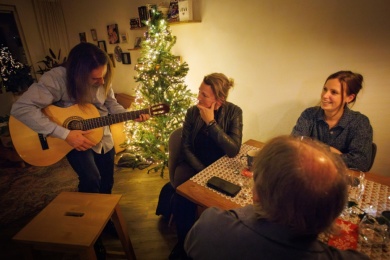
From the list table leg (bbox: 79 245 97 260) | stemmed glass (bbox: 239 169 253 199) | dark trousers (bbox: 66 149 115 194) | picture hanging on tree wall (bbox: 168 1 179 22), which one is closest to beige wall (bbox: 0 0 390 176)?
picture hanging on tree wall (bbox: 168 1 179 22)

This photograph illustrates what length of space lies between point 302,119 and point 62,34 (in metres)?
5.46

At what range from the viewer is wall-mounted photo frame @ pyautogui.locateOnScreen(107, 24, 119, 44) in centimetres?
390

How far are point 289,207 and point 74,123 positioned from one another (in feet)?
5.53

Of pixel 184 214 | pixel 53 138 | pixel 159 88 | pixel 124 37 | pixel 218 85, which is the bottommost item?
pixel 184 214

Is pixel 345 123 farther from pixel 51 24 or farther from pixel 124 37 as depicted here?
pixel 51 24

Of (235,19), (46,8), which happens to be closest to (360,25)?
(235,19)

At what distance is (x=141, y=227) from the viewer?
6.75 feet

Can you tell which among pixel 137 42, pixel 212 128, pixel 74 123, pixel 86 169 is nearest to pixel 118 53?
pixel 137 42

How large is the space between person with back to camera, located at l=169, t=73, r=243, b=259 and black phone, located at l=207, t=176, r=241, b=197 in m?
0.44

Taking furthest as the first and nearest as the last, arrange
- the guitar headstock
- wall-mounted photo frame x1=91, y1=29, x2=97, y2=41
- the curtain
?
the curtain, wall-mounted photo frame x1=91, y1=29, x2=97, y2=41, the guitar headstock

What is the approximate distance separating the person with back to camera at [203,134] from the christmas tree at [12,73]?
13.5ft

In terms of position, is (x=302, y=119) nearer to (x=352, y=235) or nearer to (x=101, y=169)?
(x=352, y=235)

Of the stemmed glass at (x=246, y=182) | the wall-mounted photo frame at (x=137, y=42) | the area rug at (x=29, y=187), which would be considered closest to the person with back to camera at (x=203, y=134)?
the stemmed glass at (x=246, y=182)

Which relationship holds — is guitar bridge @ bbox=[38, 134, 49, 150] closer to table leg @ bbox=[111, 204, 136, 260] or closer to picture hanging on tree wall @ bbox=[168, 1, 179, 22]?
table leg @ bbox=[111, 204, 136, 260]
